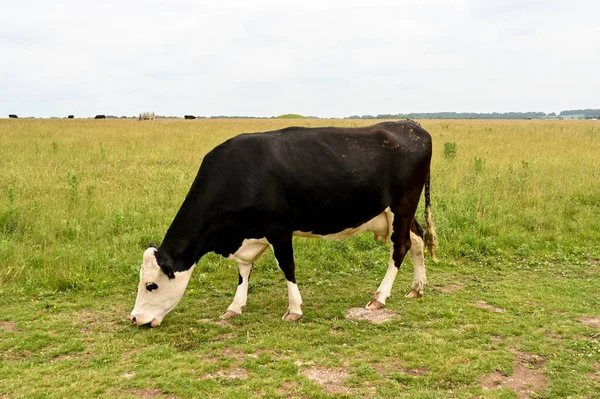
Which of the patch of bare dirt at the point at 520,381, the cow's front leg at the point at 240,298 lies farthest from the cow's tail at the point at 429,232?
the patch of bare dirt at the point at 520,381

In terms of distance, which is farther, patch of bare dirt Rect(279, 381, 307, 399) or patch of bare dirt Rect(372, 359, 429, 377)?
patch of bare dirt Rect(372, 359, 429, 377)

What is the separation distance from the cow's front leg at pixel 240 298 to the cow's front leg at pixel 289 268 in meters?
0.53

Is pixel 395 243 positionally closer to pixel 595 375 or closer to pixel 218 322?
pixel 218 322

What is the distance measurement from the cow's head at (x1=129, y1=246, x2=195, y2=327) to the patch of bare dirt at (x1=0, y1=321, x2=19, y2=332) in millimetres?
1158

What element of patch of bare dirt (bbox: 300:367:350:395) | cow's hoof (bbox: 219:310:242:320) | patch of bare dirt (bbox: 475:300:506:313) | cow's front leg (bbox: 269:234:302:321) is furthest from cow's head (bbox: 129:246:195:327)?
patch of bare dirt (bbox: 475:300:506:313)

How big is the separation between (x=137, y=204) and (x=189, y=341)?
5262 millimetres

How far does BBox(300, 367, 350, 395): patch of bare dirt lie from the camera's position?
13.1 ft

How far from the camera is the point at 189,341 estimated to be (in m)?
4.94

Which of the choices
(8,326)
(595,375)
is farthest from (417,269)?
(8,326)

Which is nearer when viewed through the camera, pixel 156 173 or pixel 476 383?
pixel 476 383

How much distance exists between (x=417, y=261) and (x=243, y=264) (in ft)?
7.13

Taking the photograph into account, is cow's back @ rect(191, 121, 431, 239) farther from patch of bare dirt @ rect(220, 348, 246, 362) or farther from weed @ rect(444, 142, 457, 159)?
weed @ rect(444, 142, 457, 159)

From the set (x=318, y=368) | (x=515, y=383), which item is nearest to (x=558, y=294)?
(x=515, y=383)

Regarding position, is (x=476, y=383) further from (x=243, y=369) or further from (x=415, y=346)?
(x=243, y=369)
